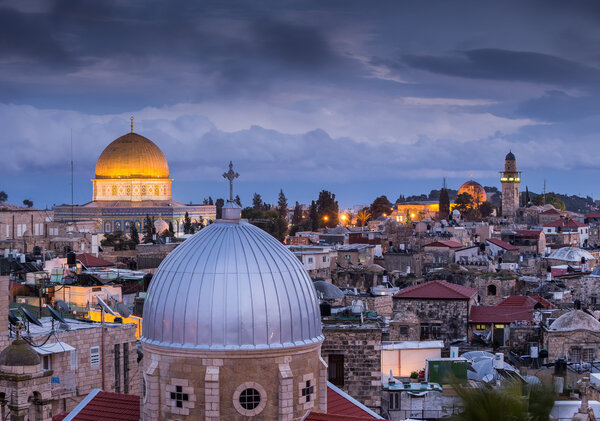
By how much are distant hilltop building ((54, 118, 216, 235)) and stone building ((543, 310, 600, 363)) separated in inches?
2958

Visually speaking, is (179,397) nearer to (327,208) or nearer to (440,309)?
(440,309)

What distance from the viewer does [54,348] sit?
24875 millimetres

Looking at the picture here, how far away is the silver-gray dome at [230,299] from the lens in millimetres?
16281

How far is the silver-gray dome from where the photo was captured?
16.3 meters

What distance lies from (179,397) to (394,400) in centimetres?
965

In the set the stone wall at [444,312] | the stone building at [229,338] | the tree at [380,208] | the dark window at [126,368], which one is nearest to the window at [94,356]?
the dark window at [126,368]

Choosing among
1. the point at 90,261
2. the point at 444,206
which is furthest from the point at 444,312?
the point at 444,206

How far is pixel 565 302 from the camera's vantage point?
Result: 1964 inches

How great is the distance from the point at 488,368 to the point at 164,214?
264 ft

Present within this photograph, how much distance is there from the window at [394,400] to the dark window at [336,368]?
9.94ft

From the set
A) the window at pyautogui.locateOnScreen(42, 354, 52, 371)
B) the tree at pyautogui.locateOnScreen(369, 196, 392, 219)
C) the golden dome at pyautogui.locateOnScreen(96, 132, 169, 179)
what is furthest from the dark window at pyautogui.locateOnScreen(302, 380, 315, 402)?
the tree at pyautogui.locateOnScreen(369, 196, 392, 219)

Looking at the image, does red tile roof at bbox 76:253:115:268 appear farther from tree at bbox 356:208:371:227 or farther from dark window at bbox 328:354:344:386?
tree at bbox 356:208:371:227

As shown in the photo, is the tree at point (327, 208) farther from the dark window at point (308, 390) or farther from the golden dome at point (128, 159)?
the dark window at point (308, 390)

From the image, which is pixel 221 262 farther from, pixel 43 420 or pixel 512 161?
pixel 512 161
